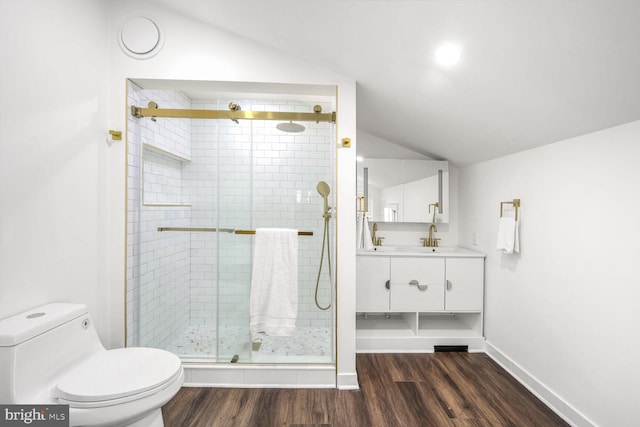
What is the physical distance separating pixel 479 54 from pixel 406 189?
69.7 inches

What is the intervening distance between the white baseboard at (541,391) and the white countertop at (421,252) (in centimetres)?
81

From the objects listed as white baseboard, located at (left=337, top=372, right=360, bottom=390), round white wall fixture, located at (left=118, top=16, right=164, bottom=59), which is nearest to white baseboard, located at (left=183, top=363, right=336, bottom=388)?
white baseboard, located at (left=337, top=372, right=360, bottom=390)

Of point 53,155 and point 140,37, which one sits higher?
point 140,37

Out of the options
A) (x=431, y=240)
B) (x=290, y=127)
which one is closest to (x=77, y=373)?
(x=290, y=127)

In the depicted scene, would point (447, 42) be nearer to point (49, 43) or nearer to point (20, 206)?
point (49, 43)

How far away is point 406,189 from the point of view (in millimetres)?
3131

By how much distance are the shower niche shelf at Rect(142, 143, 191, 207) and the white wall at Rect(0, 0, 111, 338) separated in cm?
25

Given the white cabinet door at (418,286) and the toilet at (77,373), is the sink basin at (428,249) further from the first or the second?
the toilet at (77,373)

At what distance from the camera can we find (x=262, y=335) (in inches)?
82.0

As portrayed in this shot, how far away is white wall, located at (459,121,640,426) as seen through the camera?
4.64 feet

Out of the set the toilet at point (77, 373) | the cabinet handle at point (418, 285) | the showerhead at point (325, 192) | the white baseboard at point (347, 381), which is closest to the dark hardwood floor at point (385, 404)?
the white baseboard at point (347, 381)

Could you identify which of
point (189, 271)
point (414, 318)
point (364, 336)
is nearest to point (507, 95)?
point (414, 318)

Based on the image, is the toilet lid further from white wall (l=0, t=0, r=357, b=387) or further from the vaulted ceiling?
the vaulted ceiling

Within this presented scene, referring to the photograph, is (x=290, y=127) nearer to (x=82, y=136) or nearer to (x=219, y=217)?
(x=219, y=217)
